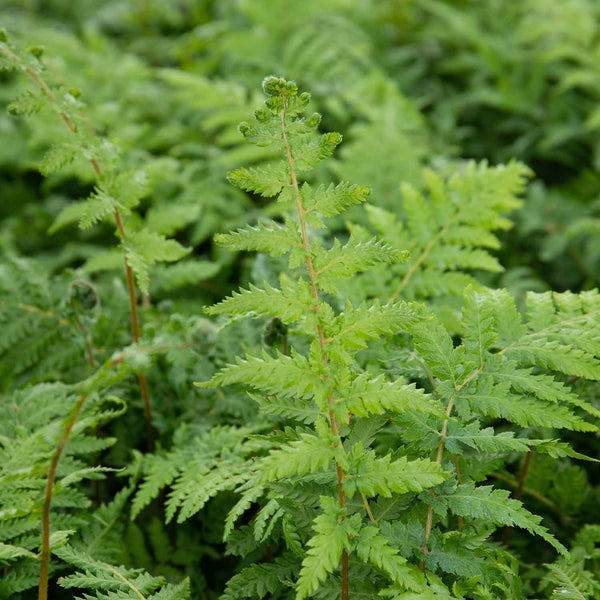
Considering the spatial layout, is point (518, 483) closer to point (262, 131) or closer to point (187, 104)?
point (262, 131)

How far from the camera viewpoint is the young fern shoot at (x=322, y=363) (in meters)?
1.21

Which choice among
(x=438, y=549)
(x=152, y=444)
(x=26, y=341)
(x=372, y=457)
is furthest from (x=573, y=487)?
(x=26, y=341)

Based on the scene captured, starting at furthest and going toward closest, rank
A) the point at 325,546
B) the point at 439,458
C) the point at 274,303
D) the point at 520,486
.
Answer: the point at 520,486, the point at 439,458, the point at 274,303, the point at 325,546

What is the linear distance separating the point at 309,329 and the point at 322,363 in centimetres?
8

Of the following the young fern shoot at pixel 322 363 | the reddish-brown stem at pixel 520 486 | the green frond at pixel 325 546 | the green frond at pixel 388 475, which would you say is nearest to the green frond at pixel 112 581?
the young fern shoot at pixel 322 363

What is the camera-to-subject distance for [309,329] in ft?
4.12

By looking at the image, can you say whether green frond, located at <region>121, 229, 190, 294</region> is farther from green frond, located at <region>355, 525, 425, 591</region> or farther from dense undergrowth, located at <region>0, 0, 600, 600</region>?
green frond, located at <region>355, 525, 425, 591</region>

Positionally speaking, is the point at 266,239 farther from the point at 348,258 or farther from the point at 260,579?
the point at 260,579

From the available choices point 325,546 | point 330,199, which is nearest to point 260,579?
point 325,546

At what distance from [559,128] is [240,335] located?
2172mm

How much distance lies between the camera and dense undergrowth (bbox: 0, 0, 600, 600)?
1.28 metres

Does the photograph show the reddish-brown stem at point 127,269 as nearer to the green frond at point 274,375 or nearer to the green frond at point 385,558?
the green frond at point 274,375

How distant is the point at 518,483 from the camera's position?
1710 millimetres

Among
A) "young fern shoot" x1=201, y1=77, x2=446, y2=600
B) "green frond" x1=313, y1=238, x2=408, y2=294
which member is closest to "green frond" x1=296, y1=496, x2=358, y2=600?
"young fern shoot" x1=201, y1=77, x2=446, y2=600
